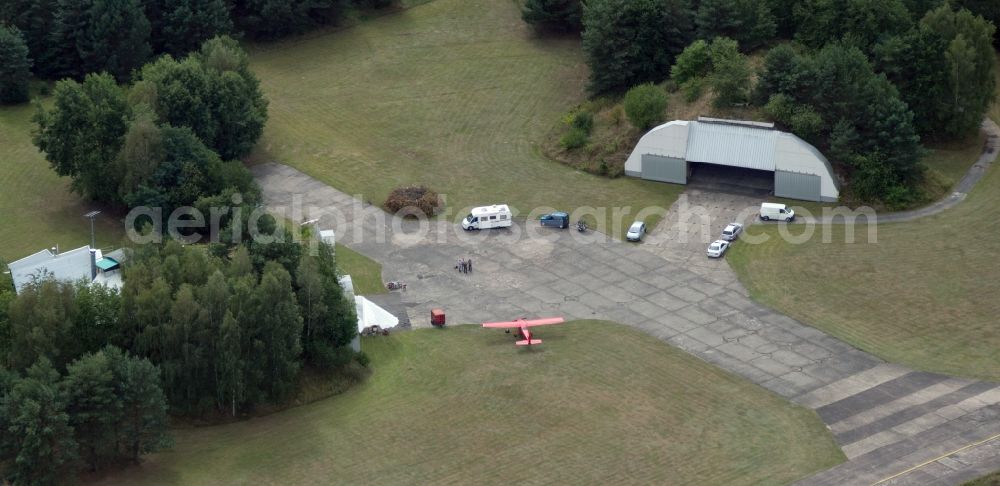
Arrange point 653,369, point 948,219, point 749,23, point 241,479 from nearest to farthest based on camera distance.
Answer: point 241,479
point 653,369
point 948,219
point 749,23

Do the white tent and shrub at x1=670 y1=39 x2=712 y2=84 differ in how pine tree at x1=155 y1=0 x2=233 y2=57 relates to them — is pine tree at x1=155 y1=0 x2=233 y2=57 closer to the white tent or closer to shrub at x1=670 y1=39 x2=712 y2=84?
shrub at x1=670 y1=39 x2=712 y2=84

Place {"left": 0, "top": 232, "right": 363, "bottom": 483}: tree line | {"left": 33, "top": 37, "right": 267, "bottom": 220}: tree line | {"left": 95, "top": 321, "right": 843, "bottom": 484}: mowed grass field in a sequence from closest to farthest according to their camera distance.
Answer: {"left": 0, "top": 232, "right": 363, "bottom": 483}: tree line < {"left": 95, "top": 321, "right": 843, "bottom": 484}: mowed grass field < {"left": 33, "top": 37, "right": 267, "bottom": 220}: tree line

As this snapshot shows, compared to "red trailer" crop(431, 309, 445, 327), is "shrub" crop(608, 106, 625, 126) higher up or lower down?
higher up

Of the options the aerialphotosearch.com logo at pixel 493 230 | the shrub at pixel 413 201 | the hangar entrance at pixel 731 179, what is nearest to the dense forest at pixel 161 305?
the aerialphotosearch.com logo at pixel 493 230

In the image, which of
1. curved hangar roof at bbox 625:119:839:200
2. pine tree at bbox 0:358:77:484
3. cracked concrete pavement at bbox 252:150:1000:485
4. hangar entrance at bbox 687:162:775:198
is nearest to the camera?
pine tree at bbox 0:358:77:484

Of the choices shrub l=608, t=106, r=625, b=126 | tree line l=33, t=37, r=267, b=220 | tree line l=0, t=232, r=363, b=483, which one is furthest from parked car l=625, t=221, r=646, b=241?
tree line l=33, t=37, r=267, b=220

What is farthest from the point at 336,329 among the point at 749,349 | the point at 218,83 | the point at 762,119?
the point at 762,119

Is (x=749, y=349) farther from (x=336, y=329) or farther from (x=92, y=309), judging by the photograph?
(x=92, y=309)
